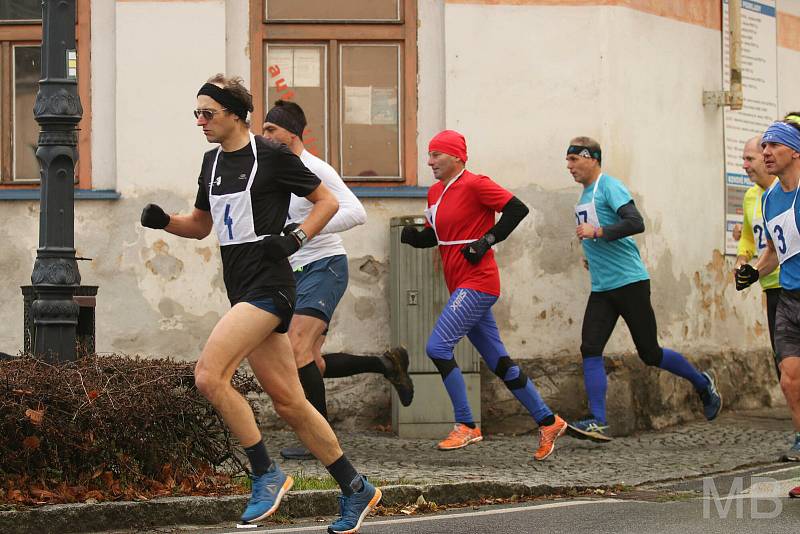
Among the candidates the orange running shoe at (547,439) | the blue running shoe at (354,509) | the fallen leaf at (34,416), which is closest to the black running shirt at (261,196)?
the blue running shoe at (354,509)

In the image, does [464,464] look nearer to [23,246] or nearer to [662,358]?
[662,358]

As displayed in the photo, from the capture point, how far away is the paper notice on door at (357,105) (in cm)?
1201

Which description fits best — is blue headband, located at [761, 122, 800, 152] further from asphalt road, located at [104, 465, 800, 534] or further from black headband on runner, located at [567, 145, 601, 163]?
black headband on runner, located at [567, 145, 601, 163]

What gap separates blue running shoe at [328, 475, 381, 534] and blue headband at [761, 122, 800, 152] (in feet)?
9.89

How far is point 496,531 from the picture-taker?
7074 mm

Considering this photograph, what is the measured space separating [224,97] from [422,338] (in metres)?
4.65

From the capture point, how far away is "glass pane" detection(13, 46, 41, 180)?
12.0m

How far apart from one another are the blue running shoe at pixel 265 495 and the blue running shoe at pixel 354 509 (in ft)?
0.89

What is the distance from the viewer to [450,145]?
9.91 m

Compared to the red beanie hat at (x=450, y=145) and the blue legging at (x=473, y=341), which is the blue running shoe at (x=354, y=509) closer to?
the blue legging at (x=473, y=341)

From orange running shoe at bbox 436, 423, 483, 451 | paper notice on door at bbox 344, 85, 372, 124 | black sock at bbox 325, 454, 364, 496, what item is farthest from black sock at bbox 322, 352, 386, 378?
black sock at bbox 325, 454, 364, 496

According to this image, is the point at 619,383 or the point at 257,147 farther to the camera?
the point at 619,383

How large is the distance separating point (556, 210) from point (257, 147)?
204 inches

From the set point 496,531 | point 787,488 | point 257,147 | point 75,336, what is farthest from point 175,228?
point 787,488
